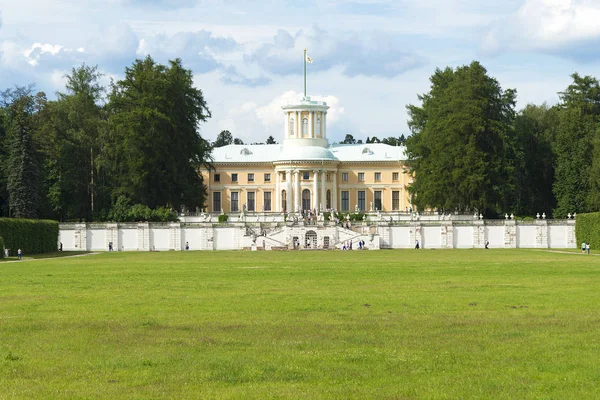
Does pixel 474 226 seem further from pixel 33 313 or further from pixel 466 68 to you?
pixel 33 313

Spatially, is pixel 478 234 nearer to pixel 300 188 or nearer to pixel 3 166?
pixel 300 188

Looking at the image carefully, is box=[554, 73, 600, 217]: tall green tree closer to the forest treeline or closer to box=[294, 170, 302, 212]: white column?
the forest treeline

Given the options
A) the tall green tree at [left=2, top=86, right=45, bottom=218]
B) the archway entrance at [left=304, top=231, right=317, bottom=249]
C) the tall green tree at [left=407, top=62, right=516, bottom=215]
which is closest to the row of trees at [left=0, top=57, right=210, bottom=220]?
the tall green tree at [left=2, top=86, right=45, bottom=218]

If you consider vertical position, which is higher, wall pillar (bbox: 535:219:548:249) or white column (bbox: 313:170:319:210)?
white column (bbox: 313:170:319:210)

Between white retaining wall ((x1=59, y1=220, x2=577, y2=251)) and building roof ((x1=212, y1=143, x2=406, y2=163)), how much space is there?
30.3 meters

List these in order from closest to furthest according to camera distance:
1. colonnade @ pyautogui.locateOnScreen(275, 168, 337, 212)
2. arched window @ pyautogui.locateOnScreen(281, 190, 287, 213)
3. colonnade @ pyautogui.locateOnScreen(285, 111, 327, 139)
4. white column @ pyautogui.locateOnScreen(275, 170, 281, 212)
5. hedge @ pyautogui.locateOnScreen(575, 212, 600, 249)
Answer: hedge @ pyautogui.locateOnScreen(575, 212, 600, 249), colonnade @ pyautogui.locateOnScreen(275, 168, 337, 212), arched window @ pyautogui.locateOnScreen(281, 190, 287, 213), white column @ pyautogui.locateOnScreen(275, 170, 281, 212), colonnade @ pyautogui.locateOnScreen(285, 111, 327, 139)

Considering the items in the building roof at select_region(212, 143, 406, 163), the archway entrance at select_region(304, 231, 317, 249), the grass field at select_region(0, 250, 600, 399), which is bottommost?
the grass field at select_region(0, 250, 600, 399)

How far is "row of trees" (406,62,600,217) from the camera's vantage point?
79.6 m

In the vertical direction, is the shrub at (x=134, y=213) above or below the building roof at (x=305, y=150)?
below

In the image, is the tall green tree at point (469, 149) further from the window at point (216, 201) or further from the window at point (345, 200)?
the window at point (216, 201)

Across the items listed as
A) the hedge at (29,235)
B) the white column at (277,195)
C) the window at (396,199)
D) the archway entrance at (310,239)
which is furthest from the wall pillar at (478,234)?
the white column at (277,195)

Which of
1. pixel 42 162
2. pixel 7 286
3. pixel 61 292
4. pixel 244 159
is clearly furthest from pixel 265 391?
pixel 244 159

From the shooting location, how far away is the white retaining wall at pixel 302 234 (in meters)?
77.4

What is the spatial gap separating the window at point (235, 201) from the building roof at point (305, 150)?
3.67 m
